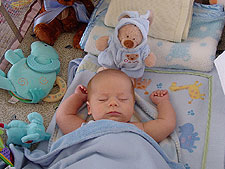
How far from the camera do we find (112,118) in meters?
1.07

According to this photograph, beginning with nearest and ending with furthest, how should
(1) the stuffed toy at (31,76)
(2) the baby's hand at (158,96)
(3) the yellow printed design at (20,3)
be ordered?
(2) the baby's hand at (158,96)
(1) the stuffed toy at (31,76)
(3) the yellow printed design at (20,3)

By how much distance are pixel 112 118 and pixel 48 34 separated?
0.75m

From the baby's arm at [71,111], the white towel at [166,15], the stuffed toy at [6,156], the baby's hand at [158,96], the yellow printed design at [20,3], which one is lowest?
the baby's hand at [158,96]

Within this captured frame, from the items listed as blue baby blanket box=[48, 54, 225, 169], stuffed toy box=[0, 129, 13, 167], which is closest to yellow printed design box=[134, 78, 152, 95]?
blue baby blanket box=[48, 54, 225, 169]

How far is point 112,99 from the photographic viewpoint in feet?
3.55

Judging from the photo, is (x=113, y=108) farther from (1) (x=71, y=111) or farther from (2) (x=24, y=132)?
(2) (x=24, y=132)

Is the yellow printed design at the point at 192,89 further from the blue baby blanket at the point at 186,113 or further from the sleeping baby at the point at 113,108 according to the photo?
the sleeping baby at the point at 113,108

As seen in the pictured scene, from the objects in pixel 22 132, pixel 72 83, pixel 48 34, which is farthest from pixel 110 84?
pixel 48 34

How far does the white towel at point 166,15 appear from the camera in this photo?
1395 mm

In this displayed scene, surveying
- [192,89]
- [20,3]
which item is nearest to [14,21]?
[20,3]

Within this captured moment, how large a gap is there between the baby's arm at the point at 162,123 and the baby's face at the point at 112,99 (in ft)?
0.28

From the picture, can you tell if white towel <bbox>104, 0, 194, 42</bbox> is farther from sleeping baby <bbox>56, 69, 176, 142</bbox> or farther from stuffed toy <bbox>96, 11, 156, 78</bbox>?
sleeping baby <bbox>56, 69, 176, 142</bbox>

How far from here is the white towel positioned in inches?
54.9

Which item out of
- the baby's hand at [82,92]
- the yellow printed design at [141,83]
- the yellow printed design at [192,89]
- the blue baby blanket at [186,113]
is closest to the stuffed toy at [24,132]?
the blue baby blanket at [186,113]
